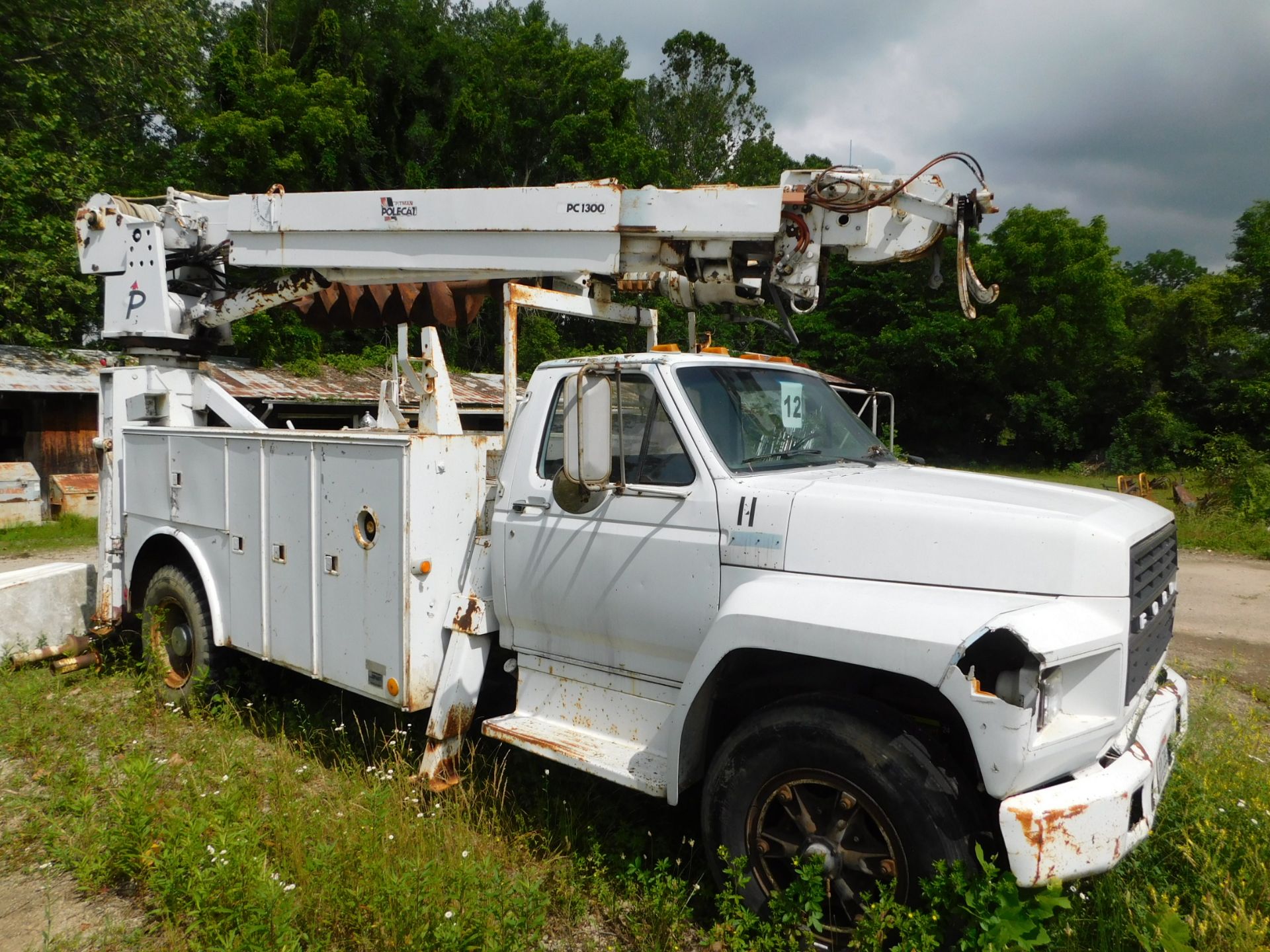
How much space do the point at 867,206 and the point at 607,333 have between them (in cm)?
1805

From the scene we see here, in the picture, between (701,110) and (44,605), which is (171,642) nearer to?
(44,605)

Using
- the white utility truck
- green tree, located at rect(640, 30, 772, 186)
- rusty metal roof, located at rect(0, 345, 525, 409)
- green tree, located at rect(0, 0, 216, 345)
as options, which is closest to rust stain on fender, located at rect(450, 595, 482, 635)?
the white utility truck

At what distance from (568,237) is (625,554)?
1.99 meters

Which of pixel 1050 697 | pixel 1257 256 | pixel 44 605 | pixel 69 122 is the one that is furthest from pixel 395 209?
pixel 1257 256

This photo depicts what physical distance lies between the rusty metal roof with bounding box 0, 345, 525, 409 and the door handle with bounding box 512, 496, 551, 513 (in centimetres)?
1196

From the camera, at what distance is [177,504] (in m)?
6.06

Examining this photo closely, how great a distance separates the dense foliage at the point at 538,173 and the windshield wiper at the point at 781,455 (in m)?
13.3

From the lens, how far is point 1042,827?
8.89 feet

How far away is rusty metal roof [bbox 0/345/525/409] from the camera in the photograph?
17.6 metres

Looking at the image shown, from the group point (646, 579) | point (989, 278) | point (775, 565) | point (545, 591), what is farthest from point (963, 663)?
point (989, 278)

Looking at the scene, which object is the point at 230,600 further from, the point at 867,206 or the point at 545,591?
the point at 867,206

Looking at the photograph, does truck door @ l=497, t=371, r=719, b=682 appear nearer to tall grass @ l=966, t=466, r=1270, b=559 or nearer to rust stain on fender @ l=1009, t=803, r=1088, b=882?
rust stain on fender @ l=1009, t=803, r=1088, b=882

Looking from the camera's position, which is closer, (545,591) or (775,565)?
(775,565)

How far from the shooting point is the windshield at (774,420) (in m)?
3.88
